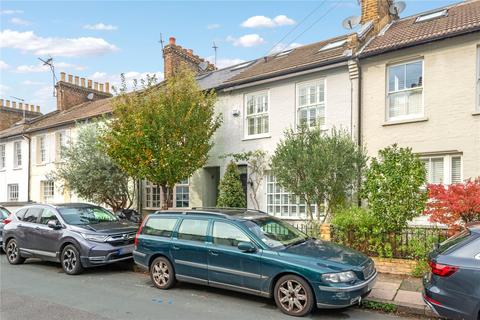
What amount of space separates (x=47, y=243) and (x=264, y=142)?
763 cm

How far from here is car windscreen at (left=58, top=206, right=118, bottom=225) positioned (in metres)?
9.85

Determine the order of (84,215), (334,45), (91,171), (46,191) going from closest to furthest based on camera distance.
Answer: (84,215) < (334,45) < (91,171) < (46,191)

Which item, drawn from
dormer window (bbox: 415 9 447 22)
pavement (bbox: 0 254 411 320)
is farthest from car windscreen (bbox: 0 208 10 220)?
dormer window (bbox: 415 9 447 22)

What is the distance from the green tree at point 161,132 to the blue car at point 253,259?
401 cm

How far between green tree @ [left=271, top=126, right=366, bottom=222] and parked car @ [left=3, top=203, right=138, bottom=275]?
4.31 meters

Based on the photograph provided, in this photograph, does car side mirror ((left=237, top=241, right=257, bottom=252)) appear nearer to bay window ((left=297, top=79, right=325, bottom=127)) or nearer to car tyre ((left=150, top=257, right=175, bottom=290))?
car tyre ((left=150, top=257, right=175, bottom=290))

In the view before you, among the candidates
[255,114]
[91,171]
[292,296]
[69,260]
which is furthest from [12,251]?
[255,114]

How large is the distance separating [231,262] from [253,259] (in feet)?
1.52

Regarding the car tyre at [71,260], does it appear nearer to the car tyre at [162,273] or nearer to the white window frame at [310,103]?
the car tyre at [162,273]

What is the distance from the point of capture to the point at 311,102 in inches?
520

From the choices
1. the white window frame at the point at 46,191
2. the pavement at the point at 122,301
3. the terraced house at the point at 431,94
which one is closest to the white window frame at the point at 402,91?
the terraced house at the point at 431,94

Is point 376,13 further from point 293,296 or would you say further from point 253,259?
point 293,296

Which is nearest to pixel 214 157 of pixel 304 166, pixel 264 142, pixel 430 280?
pixel 264 142

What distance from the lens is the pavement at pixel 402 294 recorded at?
241 inches
